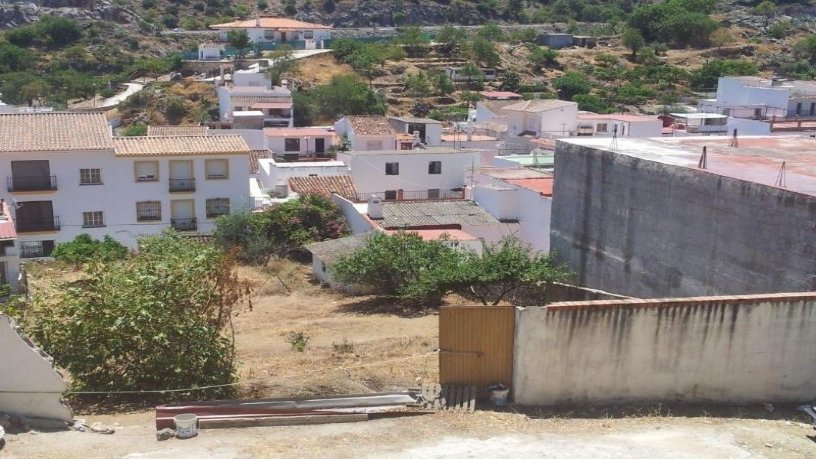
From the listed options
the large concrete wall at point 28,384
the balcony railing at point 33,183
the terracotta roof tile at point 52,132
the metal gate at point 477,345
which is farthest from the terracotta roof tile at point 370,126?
the large concrete wall at point 28,384

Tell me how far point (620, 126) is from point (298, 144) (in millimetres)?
20054

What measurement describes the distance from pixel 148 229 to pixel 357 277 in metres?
15.2

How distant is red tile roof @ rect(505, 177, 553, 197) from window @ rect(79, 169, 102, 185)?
16488 mm

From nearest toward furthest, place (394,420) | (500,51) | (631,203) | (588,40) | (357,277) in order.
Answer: (394,420), (631,203), (357,277), (500,51), (588,40)

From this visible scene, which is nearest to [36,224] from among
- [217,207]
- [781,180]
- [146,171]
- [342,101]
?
[146,171]

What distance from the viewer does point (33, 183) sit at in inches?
1336

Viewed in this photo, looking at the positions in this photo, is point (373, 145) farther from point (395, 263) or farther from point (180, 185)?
point (395, 263)

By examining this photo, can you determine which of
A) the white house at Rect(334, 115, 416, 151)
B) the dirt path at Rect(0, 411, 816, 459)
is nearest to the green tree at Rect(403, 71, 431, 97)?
the white house at Rect(334, 115, 416, 151)

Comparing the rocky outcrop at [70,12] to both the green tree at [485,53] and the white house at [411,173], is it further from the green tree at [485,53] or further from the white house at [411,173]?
the white house at [411,173]

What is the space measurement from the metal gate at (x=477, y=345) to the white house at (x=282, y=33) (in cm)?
8217

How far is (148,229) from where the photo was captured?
36.2m

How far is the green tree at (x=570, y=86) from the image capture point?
81.6 meters

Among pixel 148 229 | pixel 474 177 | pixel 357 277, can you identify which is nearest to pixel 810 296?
pixel 357 277

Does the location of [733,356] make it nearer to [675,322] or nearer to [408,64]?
[675,322]
